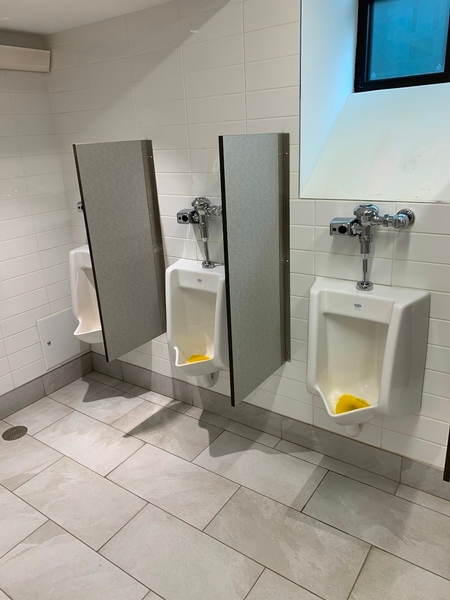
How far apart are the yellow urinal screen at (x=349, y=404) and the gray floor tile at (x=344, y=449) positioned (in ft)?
1.10

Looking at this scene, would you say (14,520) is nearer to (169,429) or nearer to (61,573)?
(61,573)

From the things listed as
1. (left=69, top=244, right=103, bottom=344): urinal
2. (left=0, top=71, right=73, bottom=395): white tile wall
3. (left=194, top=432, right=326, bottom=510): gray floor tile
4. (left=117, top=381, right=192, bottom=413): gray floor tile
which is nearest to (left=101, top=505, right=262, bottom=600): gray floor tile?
(left=194, top=432, right=326, bottom=510): gray floor tile

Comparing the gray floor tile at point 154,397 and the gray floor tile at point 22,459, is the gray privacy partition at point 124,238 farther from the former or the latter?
the gray floor tile at point 22,459

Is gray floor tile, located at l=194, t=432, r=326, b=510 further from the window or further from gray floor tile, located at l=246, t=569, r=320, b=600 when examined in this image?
the window

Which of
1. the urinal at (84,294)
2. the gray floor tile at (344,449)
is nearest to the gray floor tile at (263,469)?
the gray floor tile at (344,449)

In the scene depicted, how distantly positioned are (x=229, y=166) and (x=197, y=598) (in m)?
1.50

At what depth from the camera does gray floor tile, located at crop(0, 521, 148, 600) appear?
1.62m

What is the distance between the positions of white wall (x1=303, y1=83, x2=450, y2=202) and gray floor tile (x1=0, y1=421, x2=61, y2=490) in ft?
5.98

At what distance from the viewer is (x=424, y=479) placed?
1950 millimetres

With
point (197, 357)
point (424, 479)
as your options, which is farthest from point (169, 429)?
point (424, 479)

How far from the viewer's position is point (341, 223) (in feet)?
5.67

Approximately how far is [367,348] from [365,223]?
0.52m

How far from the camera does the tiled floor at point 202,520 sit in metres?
1.62

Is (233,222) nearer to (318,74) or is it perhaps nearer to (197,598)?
(318,74)
